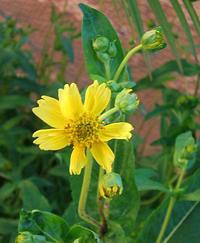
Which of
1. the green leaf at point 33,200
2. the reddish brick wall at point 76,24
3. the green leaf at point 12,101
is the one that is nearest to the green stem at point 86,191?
the green leaf at point 33,200

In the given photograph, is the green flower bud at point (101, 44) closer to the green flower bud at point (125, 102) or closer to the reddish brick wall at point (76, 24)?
the green flower bud at point (125, 102)

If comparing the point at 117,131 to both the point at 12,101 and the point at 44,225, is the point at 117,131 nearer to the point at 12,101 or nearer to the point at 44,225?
the point at 44,225

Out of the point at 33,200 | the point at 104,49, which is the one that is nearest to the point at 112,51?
the point at 104,49

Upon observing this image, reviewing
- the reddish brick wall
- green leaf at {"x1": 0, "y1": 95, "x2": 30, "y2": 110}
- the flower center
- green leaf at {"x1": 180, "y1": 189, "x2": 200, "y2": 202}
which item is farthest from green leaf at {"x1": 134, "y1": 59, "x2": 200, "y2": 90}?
the flower center

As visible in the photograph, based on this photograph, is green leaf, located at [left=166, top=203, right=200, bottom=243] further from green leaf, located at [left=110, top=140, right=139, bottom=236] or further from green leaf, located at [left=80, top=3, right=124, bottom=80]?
green leaf, located at [left=80, top=3, right=124, bottom=80]

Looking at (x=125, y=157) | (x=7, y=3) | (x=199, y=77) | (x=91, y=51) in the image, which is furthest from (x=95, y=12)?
(x=7, y=3)

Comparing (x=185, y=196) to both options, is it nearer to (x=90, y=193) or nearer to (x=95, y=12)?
(x=90, y=193)
